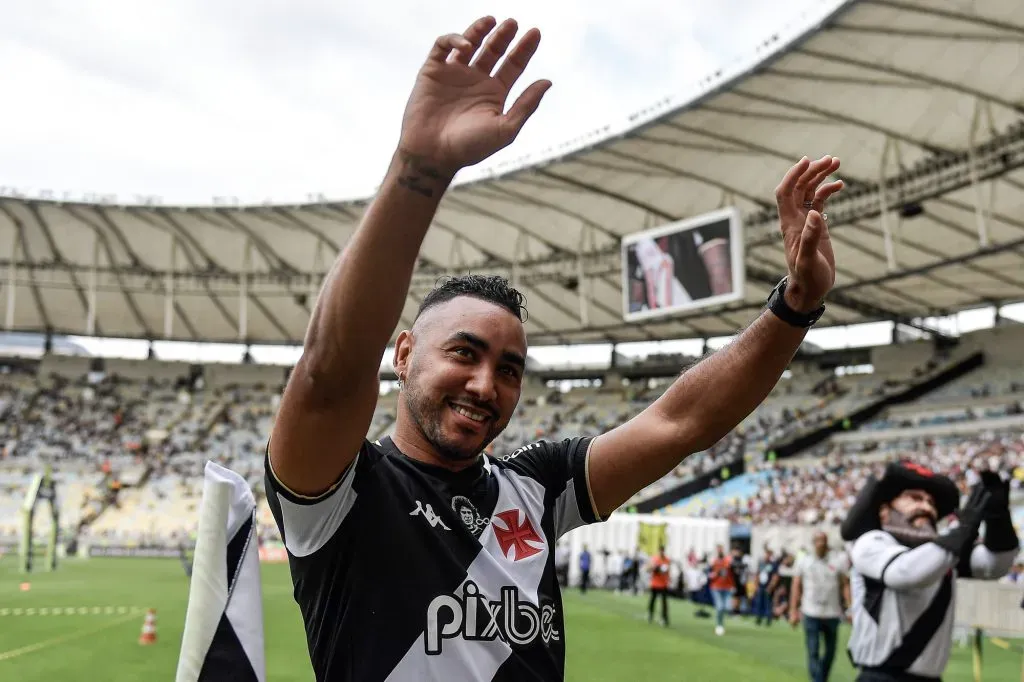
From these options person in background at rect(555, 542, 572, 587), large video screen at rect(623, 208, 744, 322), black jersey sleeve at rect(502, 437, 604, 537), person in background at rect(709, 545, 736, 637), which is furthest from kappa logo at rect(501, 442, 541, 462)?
person in background at rect(555, 542, 572, 587)

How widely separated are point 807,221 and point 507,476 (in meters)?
0.96

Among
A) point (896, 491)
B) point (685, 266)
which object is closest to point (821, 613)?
point (896, 491)

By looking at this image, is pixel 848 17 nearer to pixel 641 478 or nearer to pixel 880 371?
pixel 641 478

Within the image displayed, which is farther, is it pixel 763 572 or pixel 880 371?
pixel 880 371

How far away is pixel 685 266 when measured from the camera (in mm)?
22875

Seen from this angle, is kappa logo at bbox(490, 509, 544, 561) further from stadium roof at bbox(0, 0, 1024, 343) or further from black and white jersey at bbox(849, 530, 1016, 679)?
stadium roof at bbox(0, 0, 1024, 343)

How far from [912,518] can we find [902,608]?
1.56 feet

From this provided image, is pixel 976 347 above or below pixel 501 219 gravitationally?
below

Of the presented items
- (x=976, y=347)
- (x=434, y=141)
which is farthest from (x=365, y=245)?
(x=976, y=347)

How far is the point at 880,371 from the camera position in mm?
38094

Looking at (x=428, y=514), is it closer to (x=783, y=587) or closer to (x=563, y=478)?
(x=563, y=478)

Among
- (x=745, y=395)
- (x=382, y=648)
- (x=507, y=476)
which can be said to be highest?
(x=745, y=395)

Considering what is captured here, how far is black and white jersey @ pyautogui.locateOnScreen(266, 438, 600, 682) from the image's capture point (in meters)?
1.79

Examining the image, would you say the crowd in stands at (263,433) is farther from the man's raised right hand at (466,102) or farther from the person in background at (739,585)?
the man's raised right hand at (466,102)
